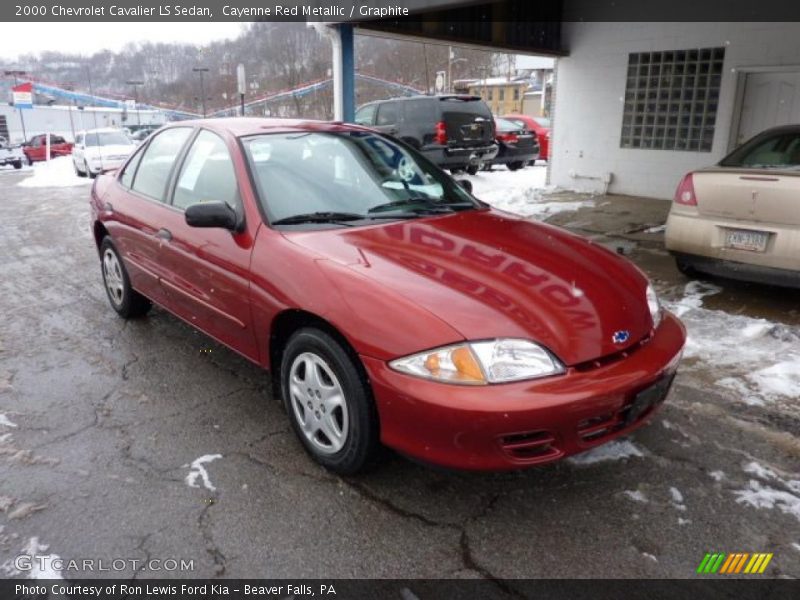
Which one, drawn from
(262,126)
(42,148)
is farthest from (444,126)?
(42,148)

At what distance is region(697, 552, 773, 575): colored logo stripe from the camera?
220 cm

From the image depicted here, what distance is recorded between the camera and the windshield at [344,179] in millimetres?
3152

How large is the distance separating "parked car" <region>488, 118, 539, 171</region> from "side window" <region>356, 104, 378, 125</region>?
3.18 metres

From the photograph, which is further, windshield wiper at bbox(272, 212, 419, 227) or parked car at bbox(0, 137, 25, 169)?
parked car at bbox(0, 137, 25, 169)

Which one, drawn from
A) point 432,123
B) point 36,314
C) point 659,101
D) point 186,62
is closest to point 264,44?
point 186,62

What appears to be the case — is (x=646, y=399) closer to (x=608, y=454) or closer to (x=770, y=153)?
(x=608, y=454)

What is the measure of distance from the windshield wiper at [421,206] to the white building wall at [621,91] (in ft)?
24.9

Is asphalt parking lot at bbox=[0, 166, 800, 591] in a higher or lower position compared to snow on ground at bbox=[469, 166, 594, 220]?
lower

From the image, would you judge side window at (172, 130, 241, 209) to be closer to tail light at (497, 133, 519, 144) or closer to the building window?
the building window

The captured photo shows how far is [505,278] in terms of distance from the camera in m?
2.56

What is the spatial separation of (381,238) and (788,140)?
387 centimetres

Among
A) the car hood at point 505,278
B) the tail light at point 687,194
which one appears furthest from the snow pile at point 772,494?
the tail light at point 687,194

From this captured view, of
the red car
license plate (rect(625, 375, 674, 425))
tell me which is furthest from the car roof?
license plate (rect(625, 375, 674, 425))

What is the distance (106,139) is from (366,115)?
10141 millimetres
